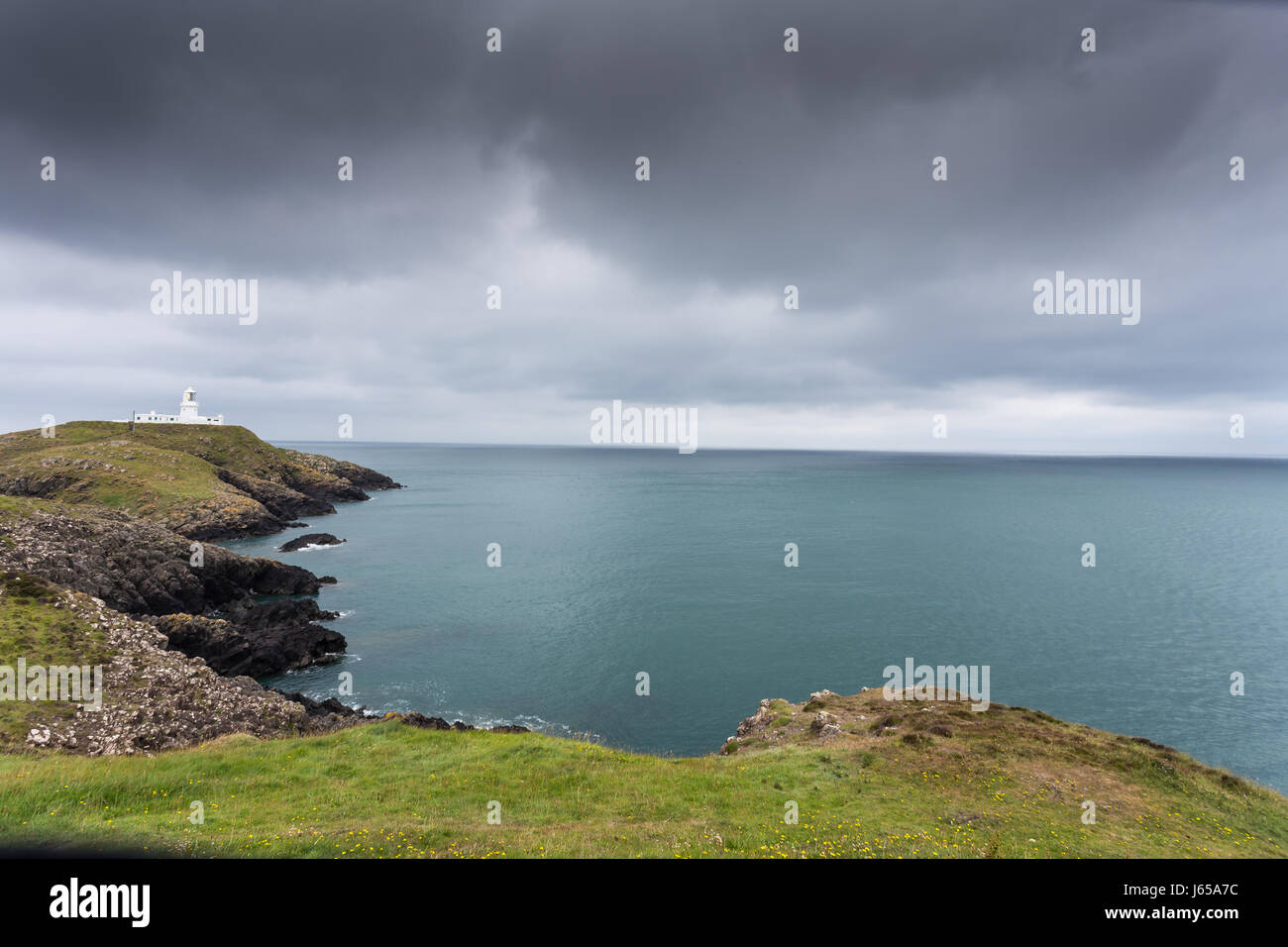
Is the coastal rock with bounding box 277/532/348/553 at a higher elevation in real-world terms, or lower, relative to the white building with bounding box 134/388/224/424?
lower

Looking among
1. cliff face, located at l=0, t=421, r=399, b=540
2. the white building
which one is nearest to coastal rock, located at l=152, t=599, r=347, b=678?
cliff face, located at l=0, t=421, r=399, b=540

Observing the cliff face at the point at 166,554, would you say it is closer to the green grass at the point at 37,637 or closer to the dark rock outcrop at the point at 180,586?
the dark rock outcrop at the point at 180,586

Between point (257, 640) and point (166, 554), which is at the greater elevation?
point (166, 554)

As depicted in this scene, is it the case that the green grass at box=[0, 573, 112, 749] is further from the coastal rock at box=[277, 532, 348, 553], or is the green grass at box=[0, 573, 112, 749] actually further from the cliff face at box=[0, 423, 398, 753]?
the coastal rock at box=[277, 532, 348, 553]

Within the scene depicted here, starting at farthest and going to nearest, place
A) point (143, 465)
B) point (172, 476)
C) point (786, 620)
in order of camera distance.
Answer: point (172, 476) → point (143, 465) → point (786, 620)

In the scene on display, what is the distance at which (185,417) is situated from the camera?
127312 millimetres

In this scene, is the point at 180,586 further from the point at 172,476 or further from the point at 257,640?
the point at 172,476

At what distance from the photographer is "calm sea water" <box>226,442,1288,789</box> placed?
38.0m

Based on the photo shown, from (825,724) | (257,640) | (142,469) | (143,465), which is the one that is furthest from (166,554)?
(825,724)

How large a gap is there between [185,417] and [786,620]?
148m

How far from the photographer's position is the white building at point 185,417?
122500mm

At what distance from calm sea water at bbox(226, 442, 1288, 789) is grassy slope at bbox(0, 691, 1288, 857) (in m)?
13.0
